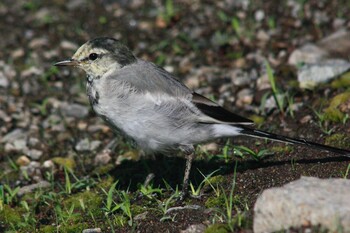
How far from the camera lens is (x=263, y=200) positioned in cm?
436

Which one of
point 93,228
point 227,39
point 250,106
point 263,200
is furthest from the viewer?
point 227,39

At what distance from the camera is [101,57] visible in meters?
6.17

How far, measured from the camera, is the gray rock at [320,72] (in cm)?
770

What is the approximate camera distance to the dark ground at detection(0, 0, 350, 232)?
5.86 metres

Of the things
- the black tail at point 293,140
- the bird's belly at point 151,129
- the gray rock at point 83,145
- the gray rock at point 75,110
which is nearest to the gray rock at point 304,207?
the black tail at point 293,140

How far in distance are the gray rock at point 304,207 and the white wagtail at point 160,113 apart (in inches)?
55.0

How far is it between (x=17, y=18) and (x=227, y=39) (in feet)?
12.1

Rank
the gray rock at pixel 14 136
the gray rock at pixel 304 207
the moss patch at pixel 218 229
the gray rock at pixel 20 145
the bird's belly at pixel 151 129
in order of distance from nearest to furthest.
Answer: the gray rock at pixel 304 207 → the moss patch at pixel 218 229 → the bird's belly at pixel 151 129 → the gray rock at pixel 20 145 → the gray rock at pixel 14 136

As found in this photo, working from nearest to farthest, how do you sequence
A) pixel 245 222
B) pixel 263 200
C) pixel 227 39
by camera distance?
1. pixel 263 200
2. pixel 245 222
3. pixel 227 39

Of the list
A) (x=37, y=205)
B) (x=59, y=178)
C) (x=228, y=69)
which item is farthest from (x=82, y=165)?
(x=228, y=69)

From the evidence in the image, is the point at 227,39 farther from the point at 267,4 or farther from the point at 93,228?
the point at 93,228

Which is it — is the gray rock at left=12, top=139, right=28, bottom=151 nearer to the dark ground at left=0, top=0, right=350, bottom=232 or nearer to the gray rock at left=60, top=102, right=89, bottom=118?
the dark ground at left=0, top=0, right=350, bottom=232

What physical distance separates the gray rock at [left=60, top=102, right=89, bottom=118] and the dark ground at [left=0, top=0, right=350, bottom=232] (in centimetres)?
9

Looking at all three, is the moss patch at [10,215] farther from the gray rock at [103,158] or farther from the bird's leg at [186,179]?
the bird's leg at [186,179]
